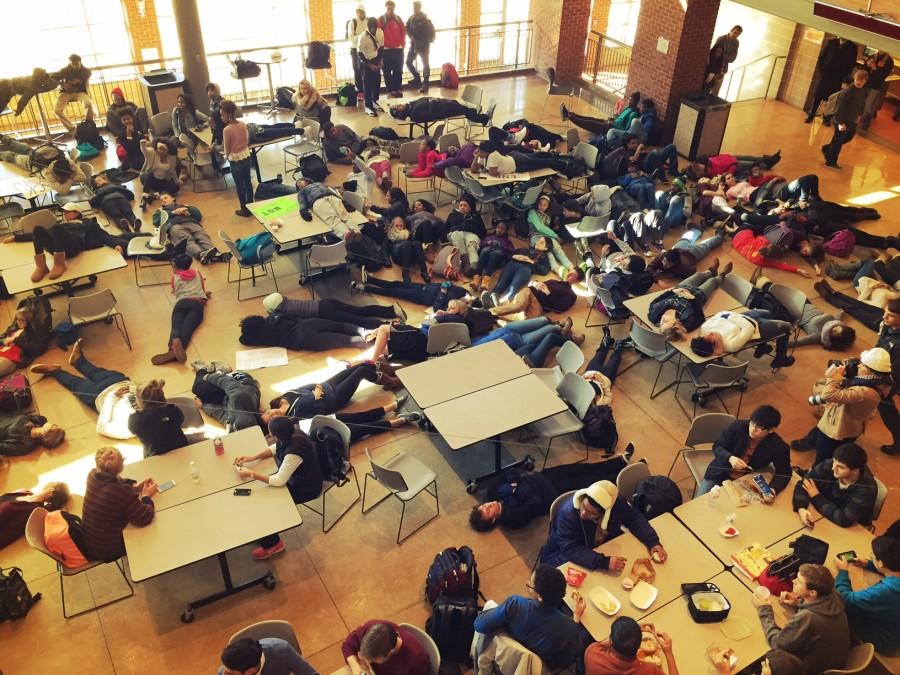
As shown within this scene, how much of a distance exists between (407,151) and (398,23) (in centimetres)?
468

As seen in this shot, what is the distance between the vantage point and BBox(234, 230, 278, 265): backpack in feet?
29.7

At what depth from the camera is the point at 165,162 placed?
11180mm

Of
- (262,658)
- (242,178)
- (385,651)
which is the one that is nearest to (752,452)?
(385,651)

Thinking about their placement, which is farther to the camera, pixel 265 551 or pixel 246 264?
pixel 246 264

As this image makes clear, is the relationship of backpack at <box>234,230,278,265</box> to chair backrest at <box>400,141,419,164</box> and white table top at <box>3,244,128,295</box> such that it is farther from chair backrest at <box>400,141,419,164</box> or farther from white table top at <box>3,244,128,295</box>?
chair backrest at <box>400,141,419,164</box>

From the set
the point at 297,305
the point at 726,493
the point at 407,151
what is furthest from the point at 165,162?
the point at 726,493

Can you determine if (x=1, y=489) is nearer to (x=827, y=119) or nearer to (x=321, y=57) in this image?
(x=321, y=57)

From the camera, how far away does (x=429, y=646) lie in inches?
179

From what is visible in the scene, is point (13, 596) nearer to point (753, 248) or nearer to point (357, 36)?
point (753, 248)

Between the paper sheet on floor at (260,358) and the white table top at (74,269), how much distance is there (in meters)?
1.80

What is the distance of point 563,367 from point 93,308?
5075 mm

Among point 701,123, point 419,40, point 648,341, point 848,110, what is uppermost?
point 419,40

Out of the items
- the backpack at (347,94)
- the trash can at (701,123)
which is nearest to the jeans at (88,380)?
the backpack at (347,94)

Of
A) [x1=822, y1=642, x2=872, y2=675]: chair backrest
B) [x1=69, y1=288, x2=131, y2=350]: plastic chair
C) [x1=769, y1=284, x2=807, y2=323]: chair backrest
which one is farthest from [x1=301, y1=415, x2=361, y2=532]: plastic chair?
[x1=769, y1=284, x2=807, y2=323]: chair backrest
